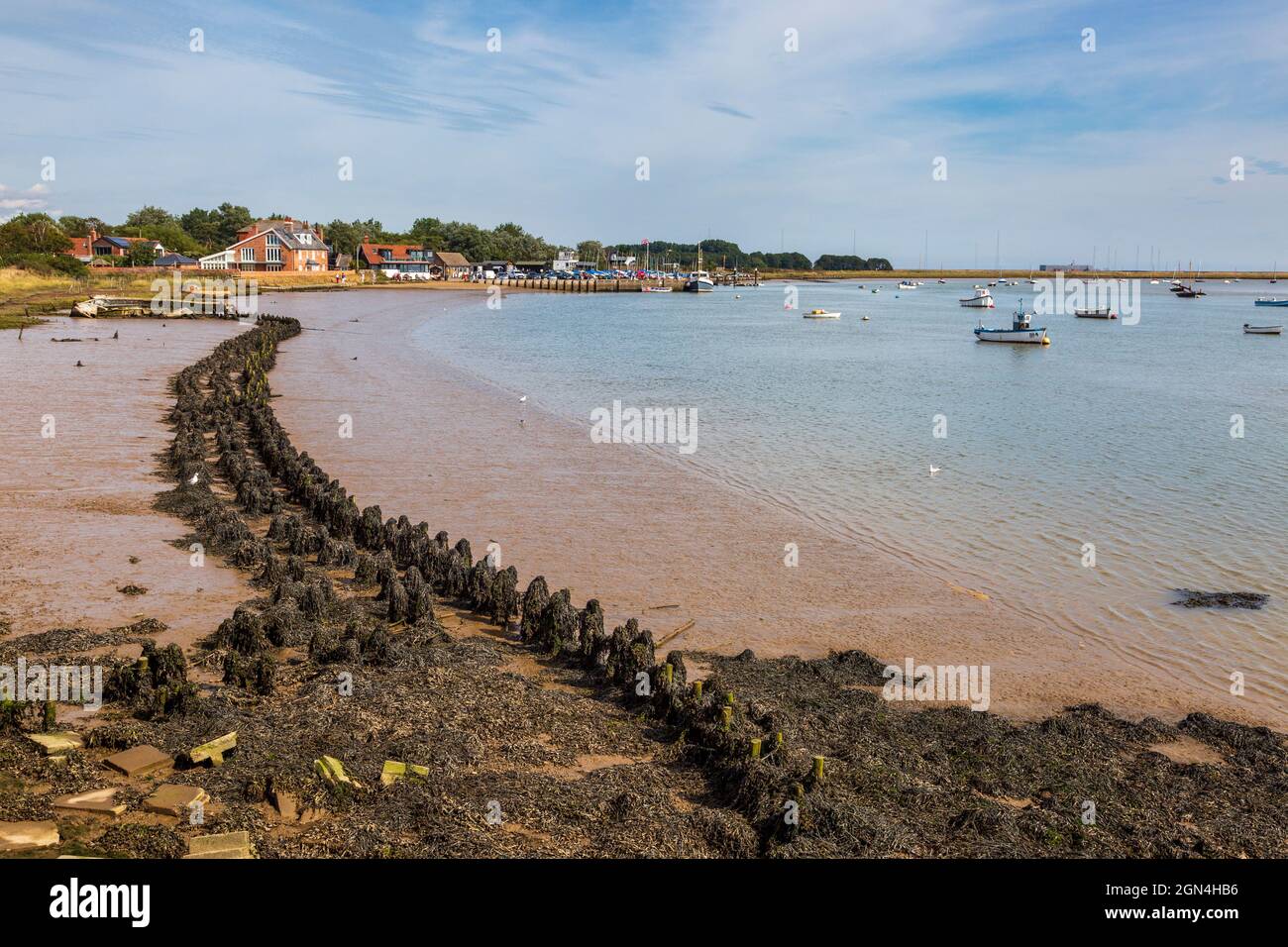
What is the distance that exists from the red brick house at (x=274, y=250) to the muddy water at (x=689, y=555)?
9558 cm

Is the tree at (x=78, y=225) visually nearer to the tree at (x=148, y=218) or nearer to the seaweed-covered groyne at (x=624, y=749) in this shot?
the tree at (x=148, y=218)

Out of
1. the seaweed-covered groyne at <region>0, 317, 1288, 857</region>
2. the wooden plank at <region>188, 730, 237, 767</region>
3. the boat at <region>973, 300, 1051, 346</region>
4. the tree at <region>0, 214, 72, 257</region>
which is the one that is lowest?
the seaweed-covered groyne at <region>0, 317, 1288, 857</region>

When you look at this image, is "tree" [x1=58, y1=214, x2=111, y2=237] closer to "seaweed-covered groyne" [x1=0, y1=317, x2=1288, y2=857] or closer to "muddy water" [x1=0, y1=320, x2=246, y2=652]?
"muddy water" [x1=0, y1=320, x2=246, y2=652]

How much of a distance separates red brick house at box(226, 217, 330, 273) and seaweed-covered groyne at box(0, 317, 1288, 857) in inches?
4575

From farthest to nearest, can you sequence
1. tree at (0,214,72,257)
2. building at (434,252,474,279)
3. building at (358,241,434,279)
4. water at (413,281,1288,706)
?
building at (434,252,474,279)
building at (358,241,434,279)
tree at (0,214,72,257)
water at (413,281,1288,706)

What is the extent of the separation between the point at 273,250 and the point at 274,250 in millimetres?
116

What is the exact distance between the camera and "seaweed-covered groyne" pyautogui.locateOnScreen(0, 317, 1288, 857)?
24.9ft

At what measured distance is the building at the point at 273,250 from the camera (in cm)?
11788

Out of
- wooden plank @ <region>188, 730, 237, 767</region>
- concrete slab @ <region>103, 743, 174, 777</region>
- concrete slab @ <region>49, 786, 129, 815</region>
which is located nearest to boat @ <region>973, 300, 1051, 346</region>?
wooden plank @ <region>188, 730, 237, 767</region>

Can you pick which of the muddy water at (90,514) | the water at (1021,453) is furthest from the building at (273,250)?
the muddy water at (90,514)

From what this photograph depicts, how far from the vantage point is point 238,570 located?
1412 centimetres

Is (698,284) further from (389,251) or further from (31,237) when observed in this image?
(31,237)
